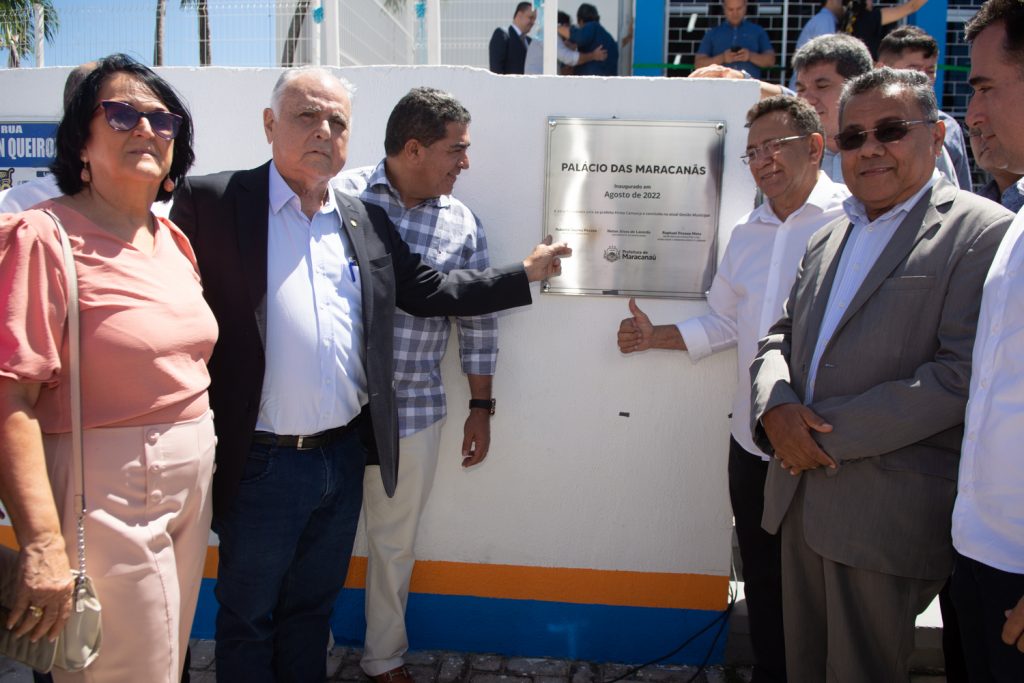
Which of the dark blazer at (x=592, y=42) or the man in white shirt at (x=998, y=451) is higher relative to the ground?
the dark blazer at (x=592, y=42)

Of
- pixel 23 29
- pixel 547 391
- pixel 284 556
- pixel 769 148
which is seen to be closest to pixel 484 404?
pixel 547 391

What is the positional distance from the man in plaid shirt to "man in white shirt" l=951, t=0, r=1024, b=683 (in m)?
1.84

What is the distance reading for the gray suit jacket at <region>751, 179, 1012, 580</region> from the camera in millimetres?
1989

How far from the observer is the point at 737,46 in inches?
292

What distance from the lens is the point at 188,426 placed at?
2.12m

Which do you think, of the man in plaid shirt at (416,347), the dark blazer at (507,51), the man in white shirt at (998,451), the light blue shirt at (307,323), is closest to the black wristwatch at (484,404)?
the man in plaid shirt at (416,347)

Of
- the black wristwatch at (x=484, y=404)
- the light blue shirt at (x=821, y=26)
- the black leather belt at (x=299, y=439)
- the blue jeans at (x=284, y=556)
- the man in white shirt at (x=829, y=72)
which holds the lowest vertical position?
the blue jeans at (x=284, y=556)

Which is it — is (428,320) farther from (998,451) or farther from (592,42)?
(592,42)

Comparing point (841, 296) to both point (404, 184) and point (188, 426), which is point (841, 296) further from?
point (188, 426)

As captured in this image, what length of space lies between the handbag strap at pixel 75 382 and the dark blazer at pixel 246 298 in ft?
1.72

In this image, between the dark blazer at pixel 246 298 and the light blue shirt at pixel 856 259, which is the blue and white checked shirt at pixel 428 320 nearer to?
the dark blazer at pixel 246 298

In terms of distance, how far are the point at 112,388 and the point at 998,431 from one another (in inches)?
84.1

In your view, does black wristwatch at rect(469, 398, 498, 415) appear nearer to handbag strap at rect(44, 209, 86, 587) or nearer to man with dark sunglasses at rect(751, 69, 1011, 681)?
man with dark sunglasses at rect(751, 69, 1011, 681)

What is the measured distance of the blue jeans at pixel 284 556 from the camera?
250 centimetres
